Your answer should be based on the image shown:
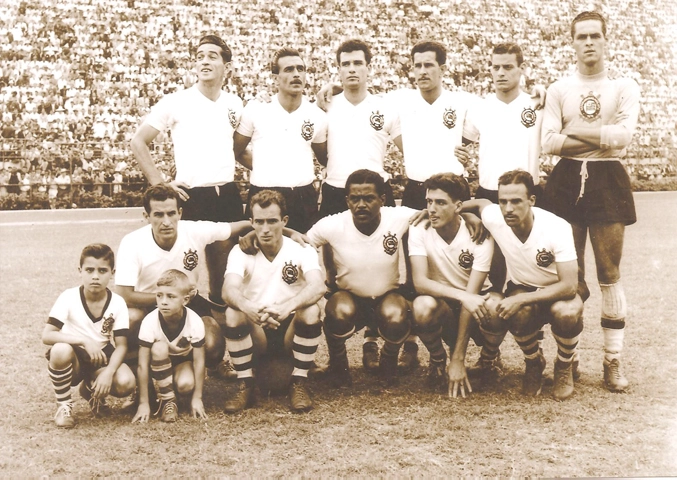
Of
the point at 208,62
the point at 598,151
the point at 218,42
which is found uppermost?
the point at 218,42

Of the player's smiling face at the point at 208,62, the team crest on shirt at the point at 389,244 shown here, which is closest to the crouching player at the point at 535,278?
the team crest on shirt at the point at 389,244

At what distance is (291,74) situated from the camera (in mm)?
3760

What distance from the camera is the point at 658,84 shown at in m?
4.53

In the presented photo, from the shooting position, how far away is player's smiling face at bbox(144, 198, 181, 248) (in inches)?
127

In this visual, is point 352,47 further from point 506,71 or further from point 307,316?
point 307,316

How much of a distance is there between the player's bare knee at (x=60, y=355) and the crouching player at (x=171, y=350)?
1.00ft

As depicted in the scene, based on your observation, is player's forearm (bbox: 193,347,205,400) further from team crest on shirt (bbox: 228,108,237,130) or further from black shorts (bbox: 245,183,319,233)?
team crest on shirt (bbox: 228,108,237,130)

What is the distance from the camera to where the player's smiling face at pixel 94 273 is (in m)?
3.00

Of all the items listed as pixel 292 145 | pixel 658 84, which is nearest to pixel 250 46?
pixel 292 145

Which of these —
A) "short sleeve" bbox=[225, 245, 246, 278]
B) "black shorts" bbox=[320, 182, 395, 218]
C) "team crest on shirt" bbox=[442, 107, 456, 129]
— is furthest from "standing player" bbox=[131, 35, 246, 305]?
"team crest on shirt" bbox=[442, 107, 456, 129]

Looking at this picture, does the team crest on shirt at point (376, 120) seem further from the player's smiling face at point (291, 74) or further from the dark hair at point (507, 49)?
the dark hair at point (507, 49)

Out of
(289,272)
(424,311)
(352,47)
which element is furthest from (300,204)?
(424,311)

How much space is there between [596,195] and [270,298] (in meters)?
1.76

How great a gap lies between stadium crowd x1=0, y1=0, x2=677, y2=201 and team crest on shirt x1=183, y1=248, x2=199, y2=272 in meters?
1.72
